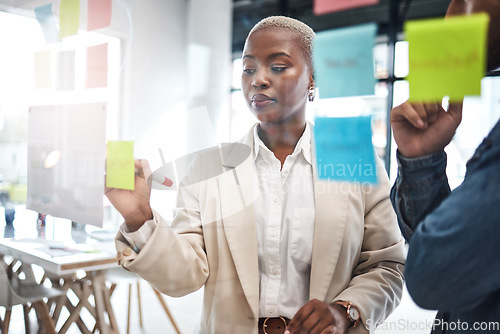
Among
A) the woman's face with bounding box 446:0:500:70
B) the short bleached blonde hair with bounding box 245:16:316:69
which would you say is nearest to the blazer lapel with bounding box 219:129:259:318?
the short bleached blonde hair with bounding box 245:16:316:69

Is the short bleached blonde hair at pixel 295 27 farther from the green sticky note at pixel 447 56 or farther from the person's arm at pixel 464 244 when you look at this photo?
the person's arm at pixel 464 244

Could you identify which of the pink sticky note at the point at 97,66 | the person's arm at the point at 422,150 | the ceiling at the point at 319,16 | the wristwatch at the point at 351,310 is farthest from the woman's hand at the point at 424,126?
the pink sticky note at the point at 97,66

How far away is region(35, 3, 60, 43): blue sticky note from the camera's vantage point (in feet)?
2.96

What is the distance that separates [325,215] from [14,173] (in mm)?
725

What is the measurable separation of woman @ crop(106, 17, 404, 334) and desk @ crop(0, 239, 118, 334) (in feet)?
0.62

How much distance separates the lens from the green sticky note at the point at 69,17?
88 centimetres

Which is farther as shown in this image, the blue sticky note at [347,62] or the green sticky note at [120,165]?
the green sticky note at [120,165]

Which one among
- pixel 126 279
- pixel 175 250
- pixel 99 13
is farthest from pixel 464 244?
pixel 99 13

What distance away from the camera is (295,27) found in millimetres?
644

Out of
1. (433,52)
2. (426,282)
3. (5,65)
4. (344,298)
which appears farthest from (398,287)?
(5,65)

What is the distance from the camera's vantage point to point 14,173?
911 mm

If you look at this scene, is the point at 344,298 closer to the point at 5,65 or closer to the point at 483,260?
the point at 483,260

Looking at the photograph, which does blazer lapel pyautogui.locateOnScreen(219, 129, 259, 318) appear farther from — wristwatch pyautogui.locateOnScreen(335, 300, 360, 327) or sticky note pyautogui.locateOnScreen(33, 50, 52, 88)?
sticky note pyautogui.locateOnScreen(33, 50, 52, 88)

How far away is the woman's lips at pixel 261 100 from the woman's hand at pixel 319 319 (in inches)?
14.1
